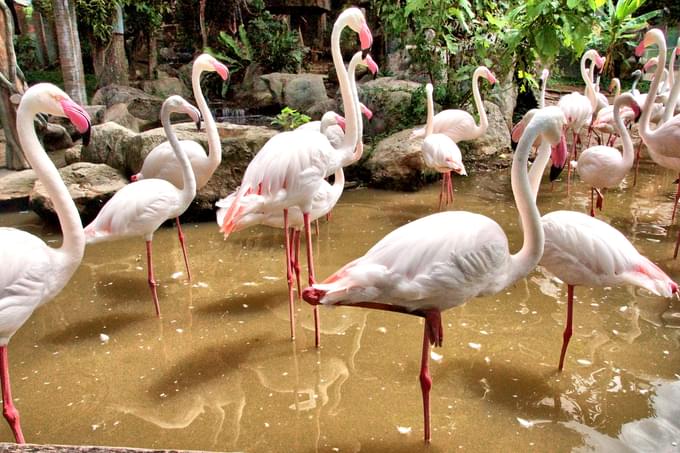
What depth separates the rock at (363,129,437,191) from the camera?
661 cm

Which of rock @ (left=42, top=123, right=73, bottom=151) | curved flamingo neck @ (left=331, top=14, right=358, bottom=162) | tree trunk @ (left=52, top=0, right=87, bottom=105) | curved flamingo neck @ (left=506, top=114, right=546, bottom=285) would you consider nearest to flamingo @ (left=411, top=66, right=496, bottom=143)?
curved flamingo neck @ (left=331, top=14, right=358, bottom=162)

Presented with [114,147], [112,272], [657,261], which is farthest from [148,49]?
[657,261]

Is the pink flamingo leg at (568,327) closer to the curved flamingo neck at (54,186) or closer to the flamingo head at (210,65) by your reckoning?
the curved flamingo neck at (54,186)

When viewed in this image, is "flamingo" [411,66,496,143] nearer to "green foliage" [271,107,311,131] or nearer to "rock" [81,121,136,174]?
"green foliage" [271,107,311,131]

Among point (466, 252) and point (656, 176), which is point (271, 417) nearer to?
point (466, 252)

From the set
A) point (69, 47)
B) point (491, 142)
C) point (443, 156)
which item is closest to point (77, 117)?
point (443, 156)

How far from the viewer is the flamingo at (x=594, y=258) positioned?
255cm

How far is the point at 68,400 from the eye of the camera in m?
2.68

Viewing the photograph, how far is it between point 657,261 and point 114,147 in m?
5.53

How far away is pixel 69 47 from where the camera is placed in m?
8.29

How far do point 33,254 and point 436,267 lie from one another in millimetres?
1857

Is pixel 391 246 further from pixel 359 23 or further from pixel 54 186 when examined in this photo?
pixel 359 23

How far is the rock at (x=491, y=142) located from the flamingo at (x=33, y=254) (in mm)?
6229

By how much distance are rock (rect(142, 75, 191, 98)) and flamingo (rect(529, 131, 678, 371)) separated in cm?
1020
